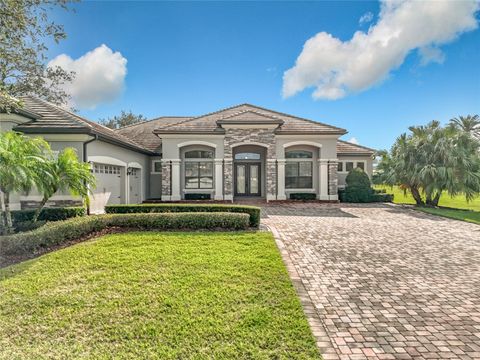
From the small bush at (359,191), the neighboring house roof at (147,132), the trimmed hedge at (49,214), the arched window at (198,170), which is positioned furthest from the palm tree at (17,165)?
the small bush at (359,191)

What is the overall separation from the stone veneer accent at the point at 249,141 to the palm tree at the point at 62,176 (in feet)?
34.1

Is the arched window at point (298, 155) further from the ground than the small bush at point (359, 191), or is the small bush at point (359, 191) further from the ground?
the arched window at point (298, 155)

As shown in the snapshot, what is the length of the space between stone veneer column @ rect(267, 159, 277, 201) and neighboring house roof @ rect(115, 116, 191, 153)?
879 centimetres

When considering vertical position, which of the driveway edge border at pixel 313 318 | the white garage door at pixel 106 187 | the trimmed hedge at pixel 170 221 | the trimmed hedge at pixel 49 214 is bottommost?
the driveway edge border at pixel 313 318

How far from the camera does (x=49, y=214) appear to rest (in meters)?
8.68

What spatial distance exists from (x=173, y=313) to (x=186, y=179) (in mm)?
15392

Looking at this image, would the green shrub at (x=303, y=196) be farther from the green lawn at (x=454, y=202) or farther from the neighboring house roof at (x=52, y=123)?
the neighboring house roof at (x=52, y=123)

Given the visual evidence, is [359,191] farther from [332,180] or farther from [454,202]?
[454,202]

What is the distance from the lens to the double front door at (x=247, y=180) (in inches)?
799

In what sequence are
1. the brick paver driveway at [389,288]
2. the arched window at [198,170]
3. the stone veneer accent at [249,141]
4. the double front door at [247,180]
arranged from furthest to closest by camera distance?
the double front door at [247,180]
the arched window at [198,170]
the stone veneer accent at [249,141]
the brick paver driveway at [389,288]

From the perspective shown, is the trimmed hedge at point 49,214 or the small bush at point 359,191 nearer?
the trimmed hedge at point 49,214

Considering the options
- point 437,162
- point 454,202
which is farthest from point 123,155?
point 454,202

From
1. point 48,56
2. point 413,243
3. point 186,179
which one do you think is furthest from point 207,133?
point 413,243

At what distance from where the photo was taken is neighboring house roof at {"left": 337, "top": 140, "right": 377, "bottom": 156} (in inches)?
835
